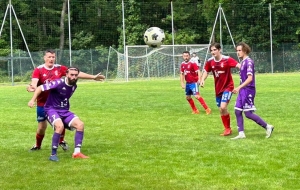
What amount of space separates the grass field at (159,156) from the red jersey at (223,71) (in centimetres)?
94

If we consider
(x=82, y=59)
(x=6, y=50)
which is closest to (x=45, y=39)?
(x=6, y=50)

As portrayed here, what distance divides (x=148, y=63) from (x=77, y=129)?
108 feet

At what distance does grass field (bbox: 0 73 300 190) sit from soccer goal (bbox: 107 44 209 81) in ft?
85.4

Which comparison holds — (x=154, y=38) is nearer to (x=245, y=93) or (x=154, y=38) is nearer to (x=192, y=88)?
(x=192, y=88)

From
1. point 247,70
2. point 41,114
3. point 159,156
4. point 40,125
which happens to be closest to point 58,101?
point 41,114

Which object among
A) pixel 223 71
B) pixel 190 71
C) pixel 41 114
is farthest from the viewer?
pixel 190 71

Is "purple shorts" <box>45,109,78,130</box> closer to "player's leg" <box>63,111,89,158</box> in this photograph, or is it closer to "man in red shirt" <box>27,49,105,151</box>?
"player's leg" <box>63,111,89,158</box>

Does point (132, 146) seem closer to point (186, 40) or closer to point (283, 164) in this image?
point (283, 164)

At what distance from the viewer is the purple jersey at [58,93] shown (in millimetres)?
8984

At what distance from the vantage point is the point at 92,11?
54.2 m

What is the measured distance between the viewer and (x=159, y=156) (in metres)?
8.80

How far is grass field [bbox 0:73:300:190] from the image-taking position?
22.8 feet

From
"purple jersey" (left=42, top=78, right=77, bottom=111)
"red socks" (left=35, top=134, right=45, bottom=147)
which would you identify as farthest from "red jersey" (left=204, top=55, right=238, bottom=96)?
"red socks" (left=35, top=134, right=45, bottom=147)

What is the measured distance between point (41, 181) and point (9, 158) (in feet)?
6.82
